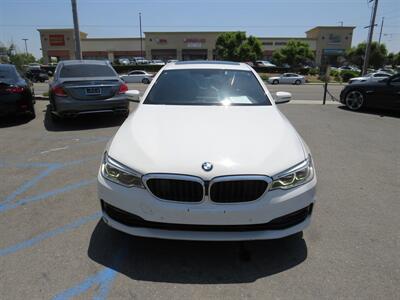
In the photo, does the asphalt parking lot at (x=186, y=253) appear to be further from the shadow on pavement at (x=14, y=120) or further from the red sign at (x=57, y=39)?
the red sign at (x=57, y=39)

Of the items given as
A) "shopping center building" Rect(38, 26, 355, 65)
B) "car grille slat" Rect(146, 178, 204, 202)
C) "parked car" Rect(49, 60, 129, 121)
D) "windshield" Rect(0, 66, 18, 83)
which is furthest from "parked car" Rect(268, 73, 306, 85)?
"shopping center building" Rect(38, 26, 355, 65)

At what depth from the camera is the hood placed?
2.51 m

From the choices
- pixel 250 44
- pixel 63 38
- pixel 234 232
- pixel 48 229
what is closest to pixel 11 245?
pixel 48 229

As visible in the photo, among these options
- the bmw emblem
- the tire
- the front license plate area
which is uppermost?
the bmw emblem

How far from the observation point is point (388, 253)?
9.48ft

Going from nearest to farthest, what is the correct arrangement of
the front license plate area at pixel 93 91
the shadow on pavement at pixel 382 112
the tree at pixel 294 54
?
the front license plate area at pixel 93 91, the shadow on pavement at pixel 382 112, the tree at pixel 294 54

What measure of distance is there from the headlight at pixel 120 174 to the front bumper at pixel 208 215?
4cm

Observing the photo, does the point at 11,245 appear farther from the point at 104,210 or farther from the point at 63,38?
the point at 63,38

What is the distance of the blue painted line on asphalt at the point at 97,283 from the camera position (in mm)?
2373

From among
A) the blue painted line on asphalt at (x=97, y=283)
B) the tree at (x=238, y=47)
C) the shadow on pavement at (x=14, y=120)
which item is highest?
the tree at (x=238, y=47)

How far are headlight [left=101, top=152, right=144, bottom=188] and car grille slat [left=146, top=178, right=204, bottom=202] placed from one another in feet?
0.35

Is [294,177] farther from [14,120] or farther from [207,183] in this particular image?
[14,120]

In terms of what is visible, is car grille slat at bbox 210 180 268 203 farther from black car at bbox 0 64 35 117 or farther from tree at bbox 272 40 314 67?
tree at bbox 272 40 314 67

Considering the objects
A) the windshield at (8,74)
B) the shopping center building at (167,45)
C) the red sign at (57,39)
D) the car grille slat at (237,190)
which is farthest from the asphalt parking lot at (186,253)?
the red sign at (57,39)
